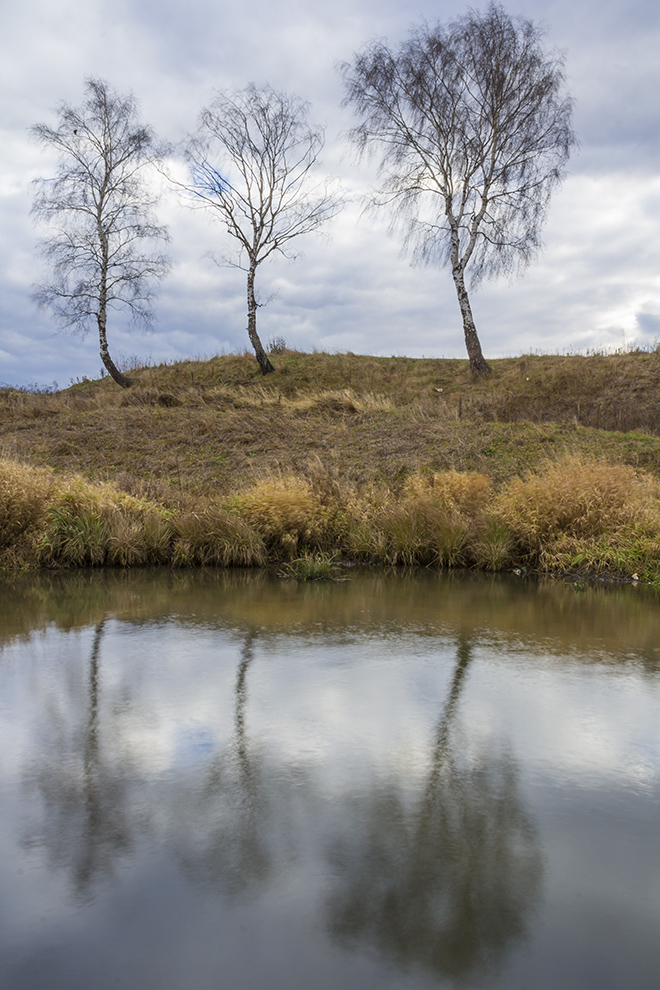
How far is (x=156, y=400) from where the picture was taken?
22609mm

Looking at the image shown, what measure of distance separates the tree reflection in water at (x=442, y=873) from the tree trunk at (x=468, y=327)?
22.5m

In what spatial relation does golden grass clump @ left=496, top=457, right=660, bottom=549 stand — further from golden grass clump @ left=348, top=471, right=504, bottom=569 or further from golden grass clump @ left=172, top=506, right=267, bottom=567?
golden grass clump @ left=172, top=506, right=267, bottom=567

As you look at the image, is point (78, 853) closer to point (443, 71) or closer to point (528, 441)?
point (528, 441)

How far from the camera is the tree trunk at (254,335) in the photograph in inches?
1060

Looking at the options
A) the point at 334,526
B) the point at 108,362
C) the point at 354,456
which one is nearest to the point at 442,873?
the point at 334,526

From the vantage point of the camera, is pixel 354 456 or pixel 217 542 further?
pixel 354 456

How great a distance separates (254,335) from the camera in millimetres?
27188

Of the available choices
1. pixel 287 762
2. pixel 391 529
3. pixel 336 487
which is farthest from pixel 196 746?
pixel 336 487

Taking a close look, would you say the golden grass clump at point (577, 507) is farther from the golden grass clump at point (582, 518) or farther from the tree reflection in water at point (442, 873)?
the tree reflection in water at point (442, 873)

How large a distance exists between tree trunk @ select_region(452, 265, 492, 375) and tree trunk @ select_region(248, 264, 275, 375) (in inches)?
291

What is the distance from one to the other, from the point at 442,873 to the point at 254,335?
25570 millimetres

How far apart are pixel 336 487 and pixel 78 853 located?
9.78m

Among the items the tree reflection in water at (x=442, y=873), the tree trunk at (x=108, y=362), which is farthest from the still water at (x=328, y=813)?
the tree trunk at (x=108, y=362)

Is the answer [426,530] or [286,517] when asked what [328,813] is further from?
[426,530]
